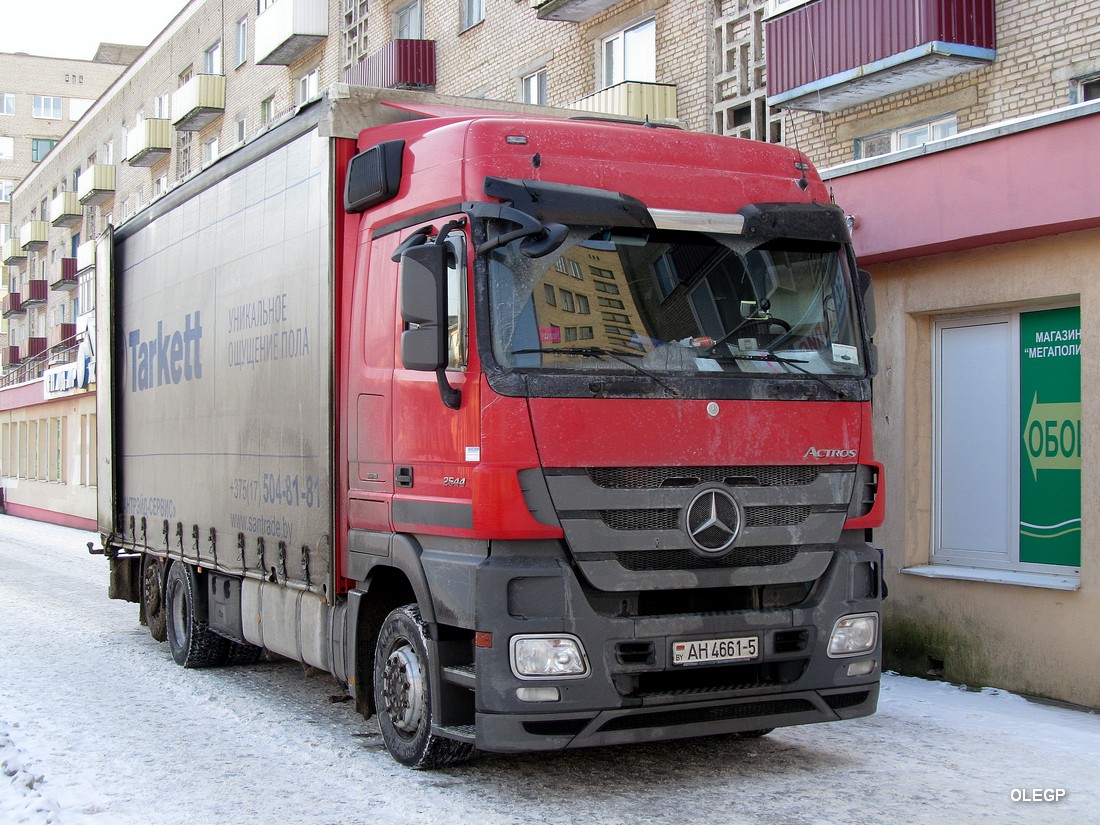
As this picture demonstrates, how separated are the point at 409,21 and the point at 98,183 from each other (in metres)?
25.1

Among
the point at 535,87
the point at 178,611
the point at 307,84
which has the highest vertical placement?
the point at 307,84

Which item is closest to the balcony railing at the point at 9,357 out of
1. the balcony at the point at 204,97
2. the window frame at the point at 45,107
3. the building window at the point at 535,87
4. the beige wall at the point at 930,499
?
the window frame at the point at 45,107

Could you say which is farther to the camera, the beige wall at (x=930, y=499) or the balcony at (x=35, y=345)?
the balcony at (x=35, y=345)

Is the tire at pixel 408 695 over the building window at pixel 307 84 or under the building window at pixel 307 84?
under

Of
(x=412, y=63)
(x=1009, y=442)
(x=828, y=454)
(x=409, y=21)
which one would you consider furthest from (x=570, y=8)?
(x=828, y=454)

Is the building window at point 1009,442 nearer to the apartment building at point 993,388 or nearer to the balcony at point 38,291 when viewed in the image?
the apartment building at point 993,388

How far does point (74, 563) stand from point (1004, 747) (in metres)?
16.7

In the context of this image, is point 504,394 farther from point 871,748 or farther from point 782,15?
point 782,15

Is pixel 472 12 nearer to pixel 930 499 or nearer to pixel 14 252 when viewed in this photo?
pixel 930 499

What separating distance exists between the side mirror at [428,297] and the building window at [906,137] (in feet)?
26.4

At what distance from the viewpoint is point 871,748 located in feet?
24.2

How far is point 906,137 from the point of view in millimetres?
13711

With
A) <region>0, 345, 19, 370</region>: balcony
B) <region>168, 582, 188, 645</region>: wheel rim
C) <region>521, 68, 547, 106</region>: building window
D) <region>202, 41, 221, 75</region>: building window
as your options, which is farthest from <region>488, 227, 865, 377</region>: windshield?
<region>0, 345, 19, 370</region>: balcony

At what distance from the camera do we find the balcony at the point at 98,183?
4634cm
